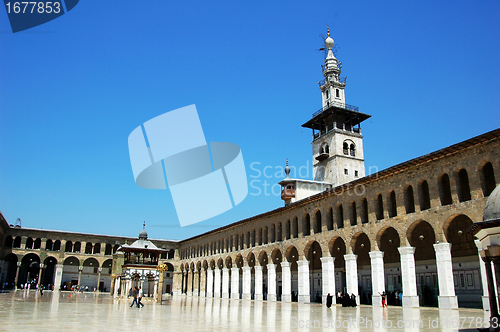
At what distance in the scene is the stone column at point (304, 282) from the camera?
29.7 m

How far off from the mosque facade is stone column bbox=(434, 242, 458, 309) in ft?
0.16

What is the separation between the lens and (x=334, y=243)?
32.7 m

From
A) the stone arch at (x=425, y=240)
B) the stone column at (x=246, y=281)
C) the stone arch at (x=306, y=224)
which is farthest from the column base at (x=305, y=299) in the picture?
the stone column at (x=246, y=281)

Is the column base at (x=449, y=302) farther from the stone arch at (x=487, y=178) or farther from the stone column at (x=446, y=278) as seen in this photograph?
the stone arch at (x=487, y=178)

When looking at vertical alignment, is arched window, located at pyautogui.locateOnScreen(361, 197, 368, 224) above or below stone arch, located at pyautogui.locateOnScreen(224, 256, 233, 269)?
above

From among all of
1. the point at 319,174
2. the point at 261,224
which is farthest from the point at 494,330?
the point at 319,174

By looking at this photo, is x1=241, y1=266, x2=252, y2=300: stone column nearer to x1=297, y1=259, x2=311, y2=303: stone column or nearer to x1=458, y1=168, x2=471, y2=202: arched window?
x1=297, y1=259, x2=311, y2=303: stone column

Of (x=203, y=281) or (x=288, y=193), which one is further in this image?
(x=203, y=281)

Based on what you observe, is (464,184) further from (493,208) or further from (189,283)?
(189,283)

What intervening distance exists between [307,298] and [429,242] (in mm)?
9934

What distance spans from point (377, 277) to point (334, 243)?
9226 millimetres

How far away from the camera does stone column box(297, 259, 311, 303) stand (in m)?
29.7

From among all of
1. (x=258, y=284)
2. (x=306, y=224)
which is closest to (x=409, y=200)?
(x=306, y=224)

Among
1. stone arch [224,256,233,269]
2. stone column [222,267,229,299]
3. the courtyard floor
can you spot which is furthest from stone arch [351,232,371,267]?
stone column [222,267,229,299]
